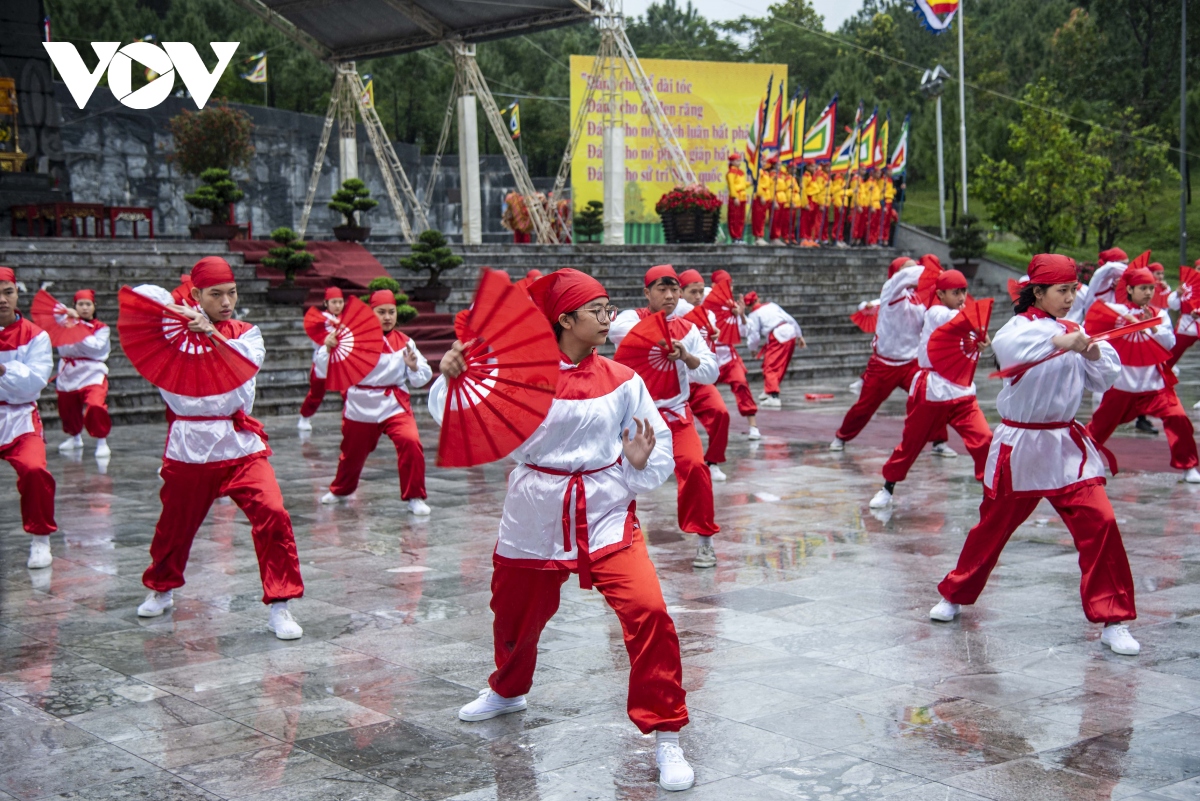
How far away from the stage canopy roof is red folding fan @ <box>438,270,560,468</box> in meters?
18.1

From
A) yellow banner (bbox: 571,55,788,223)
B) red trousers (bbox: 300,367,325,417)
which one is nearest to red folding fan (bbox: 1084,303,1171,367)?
red trousers (bbox: 300,367,325,417)

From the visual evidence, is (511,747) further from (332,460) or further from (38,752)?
(332,460)

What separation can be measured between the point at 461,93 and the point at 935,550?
56.0 feet

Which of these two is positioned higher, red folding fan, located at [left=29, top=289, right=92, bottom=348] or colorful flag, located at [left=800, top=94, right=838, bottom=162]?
colorful flag, located at [left=800, top=94, right=838, bottom=162]

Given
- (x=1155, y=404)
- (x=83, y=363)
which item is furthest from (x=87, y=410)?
(x=1155, y=404)

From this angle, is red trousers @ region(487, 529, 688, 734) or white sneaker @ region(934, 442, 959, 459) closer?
red trousers @ region(487, 529, 688, 734)

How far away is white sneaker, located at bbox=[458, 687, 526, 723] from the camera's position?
431cm

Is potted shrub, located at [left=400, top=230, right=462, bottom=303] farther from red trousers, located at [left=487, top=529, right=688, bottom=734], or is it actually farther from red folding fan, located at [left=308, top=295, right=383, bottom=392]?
red trousers, located at [left=487, top=529, right=688, bottom=734]

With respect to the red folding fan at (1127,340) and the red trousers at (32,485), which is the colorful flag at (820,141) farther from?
the red trousers at (32,485)

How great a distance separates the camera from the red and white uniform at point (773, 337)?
52.1 ft

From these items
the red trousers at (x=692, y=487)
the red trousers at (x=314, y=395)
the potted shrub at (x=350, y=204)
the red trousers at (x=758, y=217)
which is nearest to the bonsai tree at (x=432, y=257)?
the potted shrub at (x=350, y=204)

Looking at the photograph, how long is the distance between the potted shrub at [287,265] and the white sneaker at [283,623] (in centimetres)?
1265

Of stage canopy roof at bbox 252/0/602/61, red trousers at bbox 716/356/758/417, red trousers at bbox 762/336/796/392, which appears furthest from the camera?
stage canopy roof at bbox 252/0/602/61

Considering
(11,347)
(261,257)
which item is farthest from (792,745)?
(261,257)
